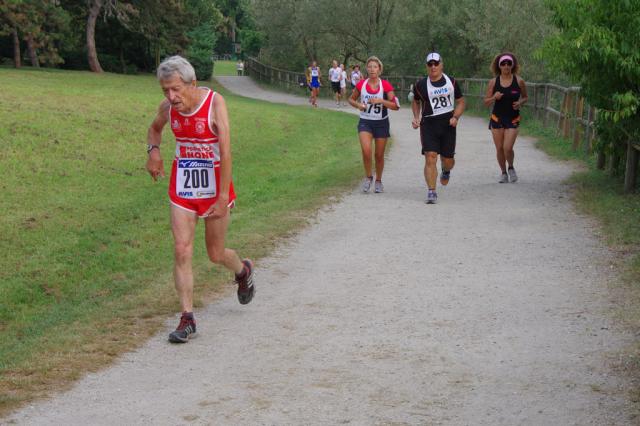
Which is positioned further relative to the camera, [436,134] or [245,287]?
[436,134]

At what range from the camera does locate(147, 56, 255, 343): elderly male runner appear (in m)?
6.24

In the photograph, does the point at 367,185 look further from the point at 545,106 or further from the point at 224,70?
the point at 224,70

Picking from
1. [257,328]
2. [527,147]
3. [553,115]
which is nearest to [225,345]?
[257,328]

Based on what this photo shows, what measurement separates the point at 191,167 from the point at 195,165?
0.03 metres

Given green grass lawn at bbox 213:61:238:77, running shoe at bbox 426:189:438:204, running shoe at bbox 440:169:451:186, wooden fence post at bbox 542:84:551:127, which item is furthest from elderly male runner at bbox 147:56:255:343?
green grass lawn at bbox 213:61:238:77

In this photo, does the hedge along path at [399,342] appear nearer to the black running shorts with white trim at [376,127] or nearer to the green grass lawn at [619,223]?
the green grass lawn at [619,223]

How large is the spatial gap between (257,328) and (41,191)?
841 centimetres

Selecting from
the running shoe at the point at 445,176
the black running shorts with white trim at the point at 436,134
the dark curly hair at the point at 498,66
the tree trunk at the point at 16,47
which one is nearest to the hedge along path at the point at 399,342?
the black running shorts with white trim at the point at 436,134

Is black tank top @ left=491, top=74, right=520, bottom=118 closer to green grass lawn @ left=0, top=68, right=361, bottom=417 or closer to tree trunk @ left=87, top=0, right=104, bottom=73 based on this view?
green grass lawn @ left=0, top=68, right=361, bottom=417

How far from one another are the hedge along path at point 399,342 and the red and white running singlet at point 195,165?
34.7 inches

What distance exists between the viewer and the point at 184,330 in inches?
249

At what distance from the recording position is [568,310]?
704cm

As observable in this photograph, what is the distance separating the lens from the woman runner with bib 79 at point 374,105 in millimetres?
12336

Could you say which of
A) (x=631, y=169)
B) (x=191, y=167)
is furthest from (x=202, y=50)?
(x=191, y=167)
